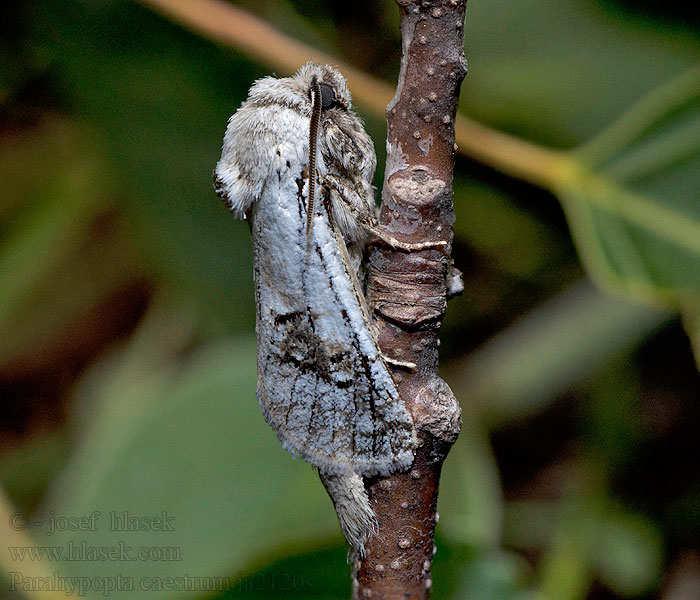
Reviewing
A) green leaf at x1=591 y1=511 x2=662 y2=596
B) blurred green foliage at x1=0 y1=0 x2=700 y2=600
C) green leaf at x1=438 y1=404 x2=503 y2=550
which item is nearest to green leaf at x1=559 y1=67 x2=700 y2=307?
blurred green foliage at x1=0 y1=0 x2=700 y2=600

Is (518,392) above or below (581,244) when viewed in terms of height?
below

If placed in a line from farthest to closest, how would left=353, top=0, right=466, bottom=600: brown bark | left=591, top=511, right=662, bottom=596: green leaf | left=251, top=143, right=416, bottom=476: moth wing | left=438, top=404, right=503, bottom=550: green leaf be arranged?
left=591, top=511, right=662, bottom=596: green leaf → left=438, top=404, right=503, bottom=550: green leaf → left=251, top=143, right=416, bottom=476: moth wing → left=353, top=0, right=466, bottom=600: brown bark

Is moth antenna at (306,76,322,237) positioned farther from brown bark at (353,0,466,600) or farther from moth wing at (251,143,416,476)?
brown bark at (353,0,466,600)

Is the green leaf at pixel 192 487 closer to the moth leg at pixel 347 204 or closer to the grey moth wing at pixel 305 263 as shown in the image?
the grey moth wing at pixel 305 263

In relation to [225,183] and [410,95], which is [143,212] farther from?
[410,95]

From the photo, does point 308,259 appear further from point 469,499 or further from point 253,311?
point 253,311

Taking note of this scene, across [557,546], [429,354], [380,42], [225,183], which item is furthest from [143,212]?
[557,546]
